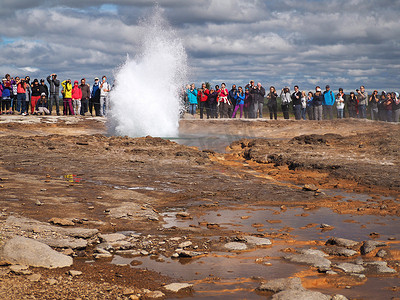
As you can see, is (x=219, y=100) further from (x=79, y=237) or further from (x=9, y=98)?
(x=79, y=237)

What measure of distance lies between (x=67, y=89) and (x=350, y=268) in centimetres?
2063

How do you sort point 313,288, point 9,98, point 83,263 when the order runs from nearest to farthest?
point 313,288 → point 83,263 → point 9,98

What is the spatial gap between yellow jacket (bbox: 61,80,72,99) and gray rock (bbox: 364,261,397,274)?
20.4 metres

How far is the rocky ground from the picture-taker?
545 centimetres

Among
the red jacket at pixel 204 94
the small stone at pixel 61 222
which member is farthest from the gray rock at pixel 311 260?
the red jacket at pixel 204 94

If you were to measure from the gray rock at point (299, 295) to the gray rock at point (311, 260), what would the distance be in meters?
1.09

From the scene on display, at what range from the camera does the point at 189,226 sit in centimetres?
800

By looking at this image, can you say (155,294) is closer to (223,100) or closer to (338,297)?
(338,297)

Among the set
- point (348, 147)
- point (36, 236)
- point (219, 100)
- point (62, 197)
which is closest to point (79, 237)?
point (36, 236)

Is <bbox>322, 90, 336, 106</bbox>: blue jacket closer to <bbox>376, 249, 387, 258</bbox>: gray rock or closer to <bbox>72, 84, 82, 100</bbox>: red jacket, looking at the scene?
<bbox>72, 84, 82, 100</bbox>: red jacket

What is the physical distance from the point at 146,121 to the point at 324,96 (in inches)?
330

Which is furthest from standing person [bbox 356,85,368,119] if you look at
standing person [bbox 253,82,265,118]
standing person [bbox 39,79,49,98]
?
standing person [bbox 39,79,49,98]

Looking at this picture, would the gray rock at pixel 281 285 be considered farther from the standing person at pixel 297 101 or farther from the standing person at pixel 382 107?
the standing person at pixel 382 107

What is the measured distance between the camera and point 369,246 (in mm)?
6863
